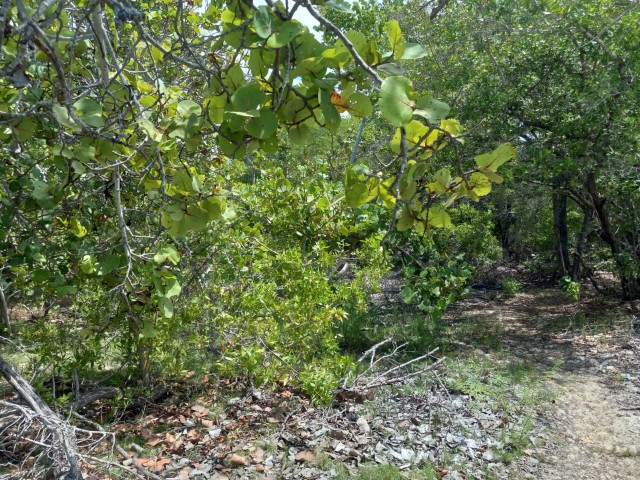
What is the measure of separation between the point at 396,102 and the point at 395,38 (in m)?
0.16

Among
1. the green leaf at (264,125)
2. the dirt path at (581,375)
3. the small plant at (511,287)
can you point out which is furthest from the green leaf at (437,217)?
the small plant at (511,287)

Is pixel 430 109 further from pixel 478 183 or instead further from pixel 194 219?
pixel 194 219

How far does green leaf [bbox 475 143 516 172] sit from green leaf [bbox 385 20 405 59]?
0.25m

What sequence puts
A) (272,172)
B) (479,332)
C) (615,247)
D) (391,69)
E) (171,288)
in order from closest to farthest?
(391,69) → (171,288) → (272,172) → (479,332) → (615,247)

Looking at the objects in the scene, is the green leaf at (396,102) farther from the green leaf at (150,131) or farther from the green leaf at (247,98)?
the green leaf at (150,131)

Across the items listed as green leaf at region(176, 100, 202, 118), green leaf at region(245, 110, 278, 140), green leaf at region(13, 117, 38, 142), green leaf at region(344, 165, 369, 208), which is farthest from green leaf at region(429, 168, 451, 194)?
green leaf at region(13, 117, 38, 142)

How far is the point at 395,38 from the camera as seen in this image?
0.97 metres

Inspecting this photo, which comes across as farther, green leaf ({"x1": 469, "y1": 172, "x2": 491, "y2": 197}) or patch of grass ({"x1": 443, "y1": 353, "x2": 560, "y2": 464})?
patch of grass ({"x1": 443, "y1": 353, "x2": 560, "y2": 464})

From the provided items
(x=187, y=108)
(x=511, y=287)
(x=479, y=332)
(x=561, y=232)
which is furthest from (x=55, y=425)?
(x=561, y=232)

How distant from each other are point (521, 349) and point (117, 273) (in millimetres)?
4580

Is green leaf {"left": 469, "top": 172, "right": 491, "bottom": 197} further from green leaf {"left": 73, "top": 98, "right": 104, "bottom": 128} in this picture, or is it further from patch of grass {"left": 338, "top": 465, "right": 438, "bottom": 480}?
patch of grass {"left": 338, "top": 465, "right": 438, "bottom": 480}

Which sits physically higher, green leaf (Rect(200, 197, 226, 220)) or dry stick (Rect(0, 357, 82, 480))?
green leaf (Rect(200, 197, 226, 220))

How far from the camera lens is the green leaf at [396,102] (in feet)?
2.87

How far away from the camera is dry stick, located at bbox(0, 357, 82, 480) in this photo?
2.19 metres
